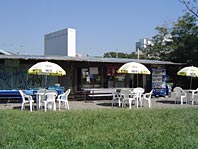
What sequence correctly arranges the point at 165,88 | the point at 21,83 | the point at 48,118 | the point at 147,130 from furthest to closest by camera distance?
the point at 165,88, the point at 21,83, the point at 48,118, the point at 147,130

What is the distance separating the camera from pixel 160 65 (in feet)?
81.8

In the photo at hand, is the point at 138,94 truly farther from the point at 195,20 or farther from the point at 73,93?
the point at 195,20

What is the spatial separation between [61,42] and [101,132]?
2580 cm

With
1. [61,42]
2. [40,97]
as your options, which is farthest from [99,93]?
[61,42]

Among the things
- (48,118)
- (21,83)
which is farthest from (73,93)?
(48,118)

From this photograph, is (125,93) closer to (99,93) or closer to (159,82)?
(99,93)

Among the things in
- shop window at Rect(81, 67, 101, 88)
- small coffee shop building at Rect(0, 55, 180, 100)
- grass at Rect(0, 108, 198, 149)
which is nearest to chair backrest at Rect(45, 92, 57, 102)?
grass at Rect(0, 108, 198, 149)

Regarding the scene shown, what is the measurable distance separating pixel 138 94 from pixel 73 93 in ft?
22.7

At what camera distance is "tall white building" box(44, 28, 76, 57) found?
104 feet

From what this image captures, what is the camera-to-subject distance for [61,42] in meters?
33.1

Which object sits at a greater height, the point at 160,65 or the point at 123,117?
the point at 160,65

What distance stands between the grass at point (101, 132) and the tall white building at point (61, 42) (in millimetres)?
21908

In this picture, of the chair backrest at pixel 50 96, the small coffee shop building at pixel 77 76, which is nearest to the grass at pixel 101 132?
the chair backrest at pixel 50 96

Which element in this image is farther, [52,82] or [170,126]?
[52,82]
